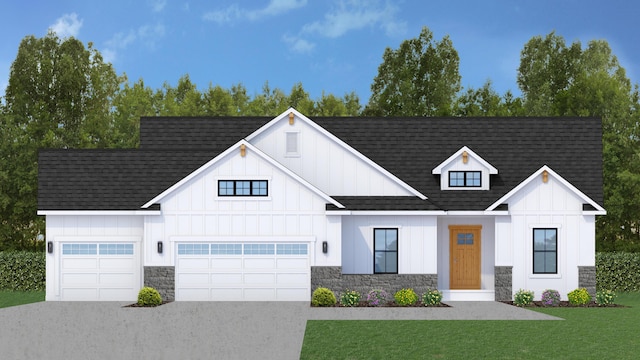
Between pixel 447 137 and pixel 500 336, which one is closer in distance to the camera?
pixel 500 336

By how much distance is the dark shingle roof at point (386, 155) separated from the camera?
29.2 m

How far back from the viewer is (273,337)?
1845 centimetres

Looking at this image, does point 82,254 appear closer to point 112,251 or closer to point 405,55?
point 112,251

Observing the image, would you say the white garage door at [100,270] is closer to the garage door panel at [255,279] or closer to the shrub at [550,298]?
the garage door panel at [255,279]

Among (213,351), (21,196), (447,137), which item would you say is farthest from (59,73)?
(213,351)

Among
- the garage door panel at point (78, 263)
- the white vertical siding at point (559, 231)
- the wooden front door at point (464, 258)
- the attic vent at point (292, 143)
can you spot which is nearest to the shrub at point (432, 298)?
the wooden front door at point (464, 258)

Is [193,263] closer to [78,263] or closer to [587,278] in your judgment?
[78,263]

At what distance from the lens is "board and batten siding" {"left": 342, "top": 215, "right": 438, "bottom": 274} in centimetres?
2836

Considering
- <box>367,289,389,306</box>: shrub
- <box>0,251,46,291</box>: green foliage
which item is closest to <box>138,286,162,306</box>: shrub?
<box>367,289,389,306</box>: shrub

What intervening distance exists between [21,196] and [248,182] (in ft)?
71.1

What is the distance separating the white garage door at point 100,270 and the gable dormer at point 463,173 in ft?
39.5

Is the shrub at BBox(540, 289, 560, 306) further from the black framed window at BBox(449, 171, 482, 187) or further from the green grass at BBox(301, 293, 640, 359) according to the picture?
the black framed window at BBox(449, 171, 482, 187)

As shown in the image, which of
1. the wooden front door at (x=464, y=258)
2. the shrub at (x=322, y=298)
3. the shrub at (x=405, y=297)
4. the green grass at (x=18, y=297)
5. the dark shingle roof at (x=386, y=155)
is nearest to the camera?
the shrub at (x=322, y=298)

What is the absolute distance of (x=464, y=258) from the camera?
29.6 metres
